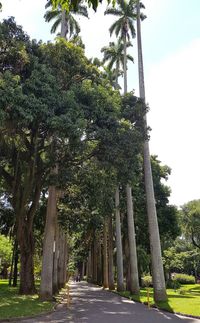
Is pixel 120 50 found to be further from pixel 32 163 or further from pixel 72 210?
pixel 32 163

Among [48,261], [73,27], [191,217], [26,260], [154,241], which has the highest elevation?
[73,27]

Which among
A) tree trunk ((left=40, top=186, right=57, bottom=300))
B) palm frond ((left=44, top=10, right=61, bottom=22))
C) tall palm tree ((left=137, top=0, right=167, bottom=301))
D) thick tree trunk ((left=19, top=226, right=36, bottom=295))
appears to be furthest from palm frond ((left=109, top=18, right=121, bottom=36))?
thick tree trunk ((left=19, top=226, right=36, bottom=295))

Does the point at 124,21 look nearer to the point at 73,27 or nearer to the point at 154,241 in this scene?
the point at 73,27

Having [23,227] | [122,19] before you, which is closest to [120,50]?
[122,19]

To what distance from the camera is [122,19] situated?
3541cm

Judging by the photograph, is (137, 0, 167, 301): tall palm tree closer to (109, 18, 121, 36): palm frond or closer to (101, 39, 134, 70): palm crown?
(109, 18, 121, 36): palm frond

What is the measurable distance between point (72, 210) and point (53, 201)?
18.0ft

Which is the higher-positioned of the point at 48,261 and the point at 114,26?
the point at 114,26

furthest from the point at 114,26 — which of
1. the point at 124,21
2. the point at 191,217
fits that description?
the point at 191,217

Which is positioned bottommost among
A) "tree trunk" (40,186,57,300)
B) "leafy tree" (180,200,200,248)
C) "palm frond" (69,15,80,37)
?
"tree trunk" (40,186,57,300)

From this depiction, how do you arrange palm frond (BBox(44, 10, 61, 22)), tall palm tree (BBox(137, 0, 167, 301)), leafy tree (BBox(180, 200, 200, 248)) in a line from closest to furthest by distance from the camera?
1. tall palm tree (BBox(137, 0, 167, 301))
2. palm frond (BBox(44, 10, 61, 22))
3. leafy tree (BBox(180, 200, 200, 248))

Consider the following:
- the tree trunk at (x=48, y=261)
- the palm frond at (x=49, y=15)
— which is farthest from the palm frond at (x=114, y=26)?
the tree trunk at (x=48, y=261)

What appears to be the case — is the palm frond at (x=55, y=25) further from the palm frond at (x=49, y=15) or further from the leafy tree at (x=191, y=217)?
the leafy tree at (x=191, y=217)

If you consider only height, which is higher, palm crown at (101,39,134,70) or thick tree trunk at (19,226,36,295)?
palm crown at (101,39,134,70)
